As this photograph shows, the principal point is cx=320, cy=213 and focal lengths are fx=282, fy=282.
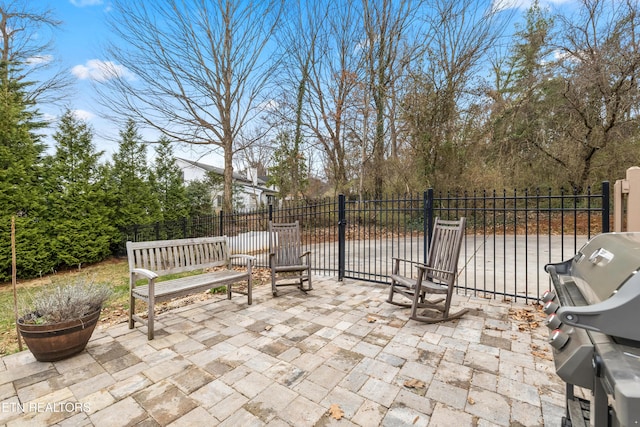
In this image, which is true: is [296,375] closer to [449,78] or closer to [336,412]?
[336,412]

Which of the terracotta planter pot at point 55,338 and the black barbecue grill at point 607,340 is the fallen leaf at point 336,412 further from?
the terracotta planter pot at point 55,338

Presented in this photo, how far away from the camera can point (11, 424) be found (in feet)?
6.03

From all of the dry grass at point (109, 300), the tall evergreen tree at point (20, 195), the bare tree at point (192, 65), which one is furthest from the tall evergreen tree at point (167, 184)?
the tall evergreen tree at point (20, 195)

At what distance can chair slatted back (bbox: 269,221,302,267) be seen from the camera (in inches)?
190

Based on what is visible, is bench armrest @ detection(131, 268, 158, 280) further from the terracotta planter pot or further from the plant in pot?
the terracotta planter pot

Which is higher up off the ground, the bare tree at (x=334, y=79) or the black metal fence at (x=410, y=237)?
the bare tree at (x=334, y=79)

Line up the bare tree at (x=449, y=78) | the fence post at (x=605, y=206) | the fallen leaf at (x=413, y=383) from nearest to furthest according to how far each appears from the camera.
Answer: the fallen leaf at (x=413, y=383) → the fence post at (x=605, y=206) → the bare tree at (x=449, y=78)

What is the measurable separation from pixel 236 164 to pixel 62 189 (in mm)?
14575

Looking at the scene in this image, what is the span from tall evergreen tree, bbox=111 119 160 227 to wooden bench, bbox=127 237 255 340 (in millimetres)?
6432

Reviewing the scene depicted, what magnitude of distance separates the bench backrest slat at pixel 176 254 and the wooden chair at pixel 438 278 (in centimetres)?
266

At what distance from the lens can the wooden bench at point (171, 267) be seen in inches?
123

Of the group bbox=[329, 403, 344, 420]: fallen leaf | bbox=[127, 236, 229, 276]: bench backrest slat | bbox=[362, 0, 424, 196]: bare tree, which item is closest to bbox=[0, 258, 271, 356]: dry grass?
bbox=[127, 236, 229, 276]: bench backrest slat

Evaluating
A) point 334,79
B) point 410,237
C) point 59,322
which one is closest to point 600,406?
point 59,322

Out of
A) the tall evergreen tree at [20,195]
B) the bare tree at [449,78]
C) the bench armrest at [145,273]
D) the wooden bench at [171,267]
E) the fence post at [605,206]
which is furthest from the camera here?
the bare tree at [449,78]
